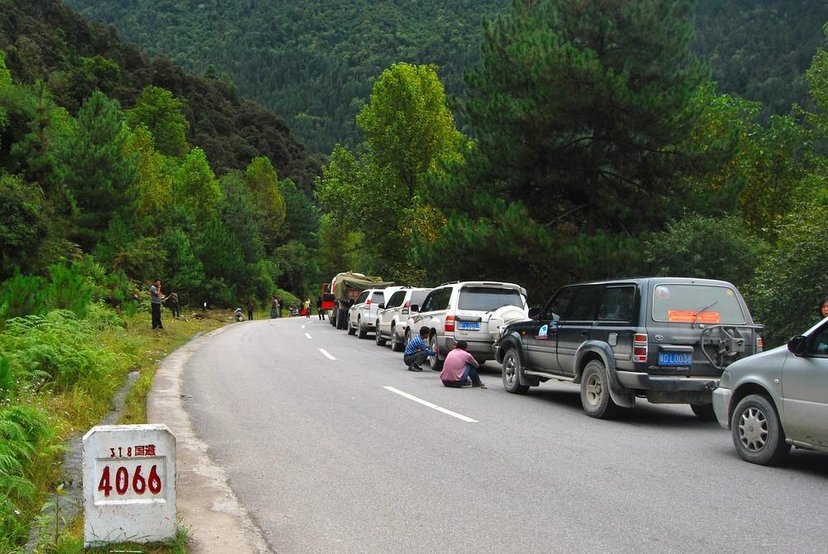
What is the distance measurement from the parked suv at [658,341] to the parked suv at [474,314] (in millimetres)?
5437

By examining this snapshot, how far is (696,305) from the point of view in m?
10.6

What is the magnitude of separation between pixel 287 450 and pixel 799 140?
31.0m

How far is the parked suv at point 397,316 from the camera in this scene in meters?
23.8

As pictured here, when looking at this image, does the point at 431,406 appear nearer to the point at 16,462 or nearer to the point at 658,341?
the point at 658,341

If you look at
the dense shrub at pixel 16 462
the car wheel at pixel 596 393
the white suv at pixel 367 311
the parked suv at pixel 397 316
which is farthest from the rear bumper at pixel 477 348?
the white suv at pixel 367 311

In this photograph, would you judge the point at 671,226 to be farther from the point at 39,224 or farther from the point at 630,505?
the point at 39,224

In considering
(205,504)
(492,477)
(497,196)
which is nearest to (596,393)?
(492,477)

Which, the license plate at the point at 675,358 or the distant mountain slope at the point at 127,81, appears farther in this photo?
the distant mountain slope at the point at 127,81

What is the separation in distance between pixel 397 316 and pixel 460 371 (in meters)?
10.1

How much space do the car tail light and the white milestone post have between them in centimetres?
681

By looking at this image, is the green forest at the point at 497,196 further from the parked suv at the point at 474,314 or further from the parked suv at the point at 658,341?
the parked suv at the point at 658,341

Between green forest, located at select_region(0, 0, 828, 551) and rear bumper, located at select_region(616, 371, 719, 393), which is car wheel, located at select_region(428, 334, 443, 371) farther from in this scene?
rear bumper, located at select_region(616, 371, 719, 393)

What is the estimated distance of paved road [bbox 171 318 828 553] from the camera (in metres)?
5.64

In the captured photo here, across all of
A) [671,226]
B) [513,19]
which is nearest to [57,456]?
[671,226]
